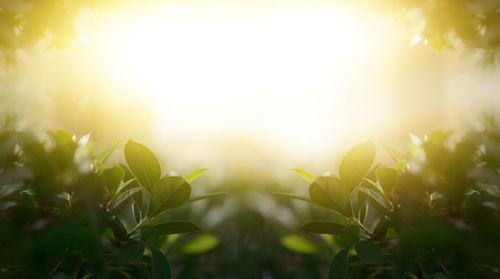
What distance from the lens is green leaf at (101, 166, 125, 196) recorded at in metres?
0.54

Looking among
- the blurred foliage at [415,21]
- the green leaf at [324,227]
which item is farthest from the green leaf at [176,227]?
the blurred foliage at [415,21]

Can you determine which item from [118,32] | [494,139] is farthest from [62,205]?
[118,32]

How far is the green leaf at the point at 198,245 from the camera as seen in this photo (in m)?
0.71

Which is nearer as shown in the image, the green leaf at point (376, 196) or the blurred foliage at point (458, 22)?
the green leaf at point (376, 196)

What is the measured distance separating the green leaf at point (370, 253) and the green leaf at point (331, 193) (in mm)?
64

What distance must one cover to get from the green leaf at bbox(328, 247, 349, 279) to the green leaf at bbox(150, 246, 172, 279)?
30cm

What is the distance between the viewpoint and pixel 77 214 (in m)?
0.51

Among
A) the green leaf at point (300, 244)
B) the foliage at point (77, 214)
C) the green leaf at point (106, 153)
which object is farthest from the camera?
the green leaf at point (300, 244)

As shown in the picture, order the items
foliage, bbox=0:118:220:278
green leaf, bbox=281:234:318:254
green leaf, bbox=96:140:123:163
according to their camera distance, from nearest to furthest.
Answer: foliage, bbox=0:118:220:278 < green leaf, bbox=96:140:123:163 < green leaf, bbox=281:234:318:254

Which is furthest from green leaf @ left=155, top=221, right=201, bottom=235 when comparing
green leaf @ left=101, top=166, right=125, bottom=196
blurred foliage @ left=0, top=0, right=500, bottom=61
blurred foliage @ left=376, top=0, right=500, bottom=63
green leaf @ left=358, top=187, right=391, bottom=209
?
blurred foliage @ left=376, top=0, right=500, bottom=63

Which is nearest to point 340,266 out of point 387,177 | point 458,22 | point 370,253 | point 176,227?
point 370,253

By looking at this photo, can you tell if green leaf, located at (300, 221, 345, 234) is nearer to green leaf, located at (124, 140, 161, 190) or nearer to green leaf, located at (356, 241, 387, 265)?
green leaf, located at (356, 241, 387, 265)

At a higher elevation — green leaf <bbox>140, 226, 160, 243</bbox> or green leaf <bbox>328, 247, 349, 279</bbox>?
green leaf <bbox>140, 226, 160, 243</bbox>

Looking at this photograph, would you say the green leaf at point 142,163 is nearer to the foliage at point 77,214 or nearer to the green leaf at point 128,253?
the foliage at point 77,214
